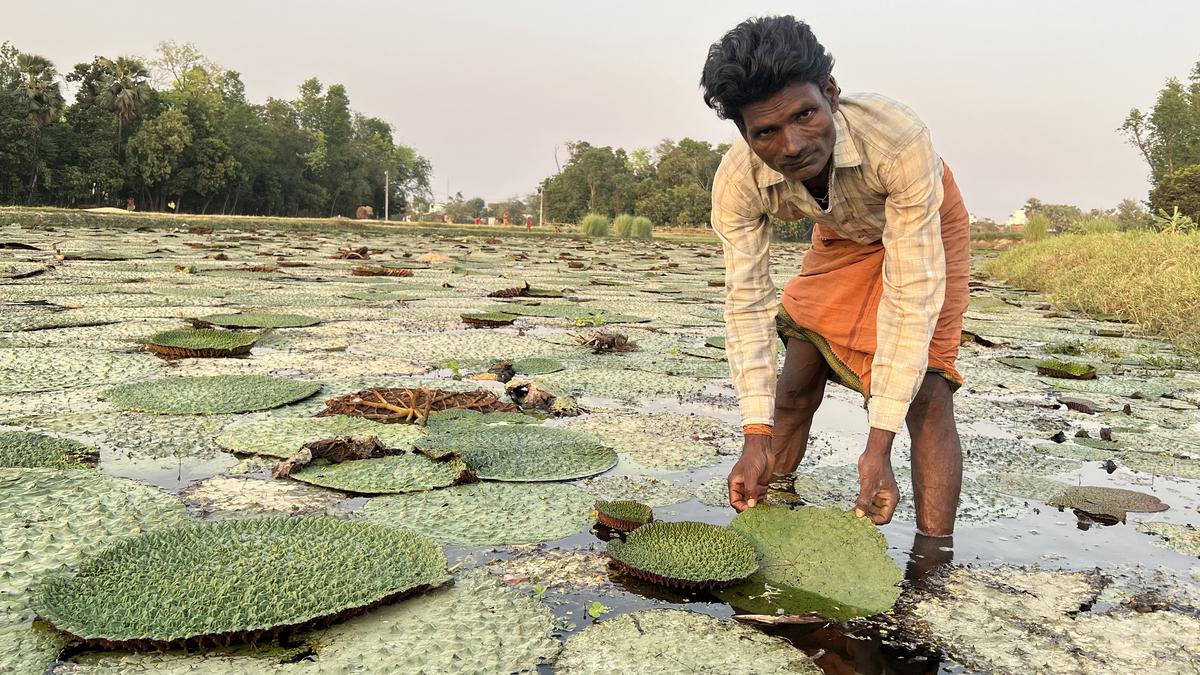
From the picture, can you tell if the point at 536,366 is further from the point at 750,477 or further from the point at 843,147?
the point at 843,147

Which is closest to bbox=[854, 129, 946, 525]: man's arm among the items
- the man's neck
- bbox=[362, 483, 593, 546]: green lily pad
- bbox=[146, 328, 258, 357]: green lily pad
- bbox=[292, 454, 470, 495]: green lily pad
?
the man's neck

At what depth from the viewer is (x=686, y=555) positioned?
1452mm

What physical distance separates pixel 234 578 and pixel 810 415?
4.74 feet

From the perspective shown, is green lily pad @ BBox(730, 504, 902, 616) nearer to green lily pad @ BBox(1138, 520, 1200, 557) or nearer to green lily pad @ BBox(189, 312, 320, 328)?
green lily pad @ BBox(1138, 520, 1200, 557)

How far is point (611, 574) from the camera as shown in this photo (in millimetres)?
1472

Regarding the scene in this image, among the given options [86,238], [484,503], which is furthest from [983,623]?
[86,238]

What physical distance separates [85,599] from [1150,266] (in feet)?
25.8

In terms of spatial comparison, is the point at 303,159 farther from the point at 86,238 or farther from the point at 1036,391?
the point at 1036,391

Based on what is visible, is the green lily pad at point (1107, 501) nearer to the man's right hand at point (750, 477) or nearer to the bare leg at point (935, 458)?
the bare leg at point (935, 458)

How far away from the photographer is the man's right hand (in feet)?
5.62

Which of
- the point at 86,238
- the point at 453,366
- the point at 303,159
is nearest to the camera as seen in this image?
the point at 453,366

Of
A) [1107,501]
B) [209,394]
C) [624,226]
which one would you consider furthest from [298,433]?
[624,226]

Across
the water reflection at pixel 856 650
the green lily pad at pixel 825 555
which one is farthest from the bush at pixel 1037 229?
the water reflection at pixel 856 650

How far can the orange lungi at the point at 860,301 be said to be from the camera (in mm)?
1842
